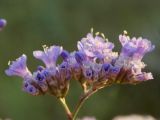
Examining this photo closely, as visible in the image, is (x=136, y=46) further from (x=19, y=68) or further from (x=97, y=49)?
(x=19, y=68)

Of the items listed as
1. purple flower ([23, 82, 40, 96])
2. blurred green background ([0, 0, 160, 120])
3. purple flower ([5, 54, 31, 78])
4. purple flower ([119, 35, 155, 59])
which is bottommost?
purple flower ([23, 82, 40, 96])

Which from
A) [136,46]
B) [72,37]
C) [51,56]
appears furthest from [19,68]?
[72,37]

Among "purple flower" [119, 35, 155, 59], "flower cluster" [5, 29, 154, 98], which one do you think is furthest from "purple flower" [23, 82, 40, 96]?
"purple flower" [119, 35, 155, 59]

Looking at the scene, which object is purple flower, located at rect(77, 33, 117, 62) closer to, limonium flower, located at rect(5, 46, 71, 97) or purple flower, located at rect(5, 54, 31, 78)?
limonium flower, located at rect(5, 46, 71, 97)

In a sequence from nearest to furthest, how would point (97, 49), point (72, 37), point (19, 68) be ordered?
point (97, 49) < point (19, 68) < point (72, 37)

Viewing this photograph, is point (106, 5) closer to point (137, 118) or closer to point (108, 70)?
point (137, 118)

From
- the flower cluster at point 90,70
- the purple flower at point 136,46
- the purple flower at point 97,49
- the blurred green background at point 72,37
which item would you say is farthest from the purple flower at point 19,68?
the blurred green background at point 72,37

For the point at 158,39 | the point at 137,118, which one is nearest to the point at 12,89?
the point at 158,39

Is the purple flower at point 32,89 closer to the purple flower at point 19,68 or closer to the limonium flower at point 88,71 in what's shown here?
the limonium flower at point 88,71
